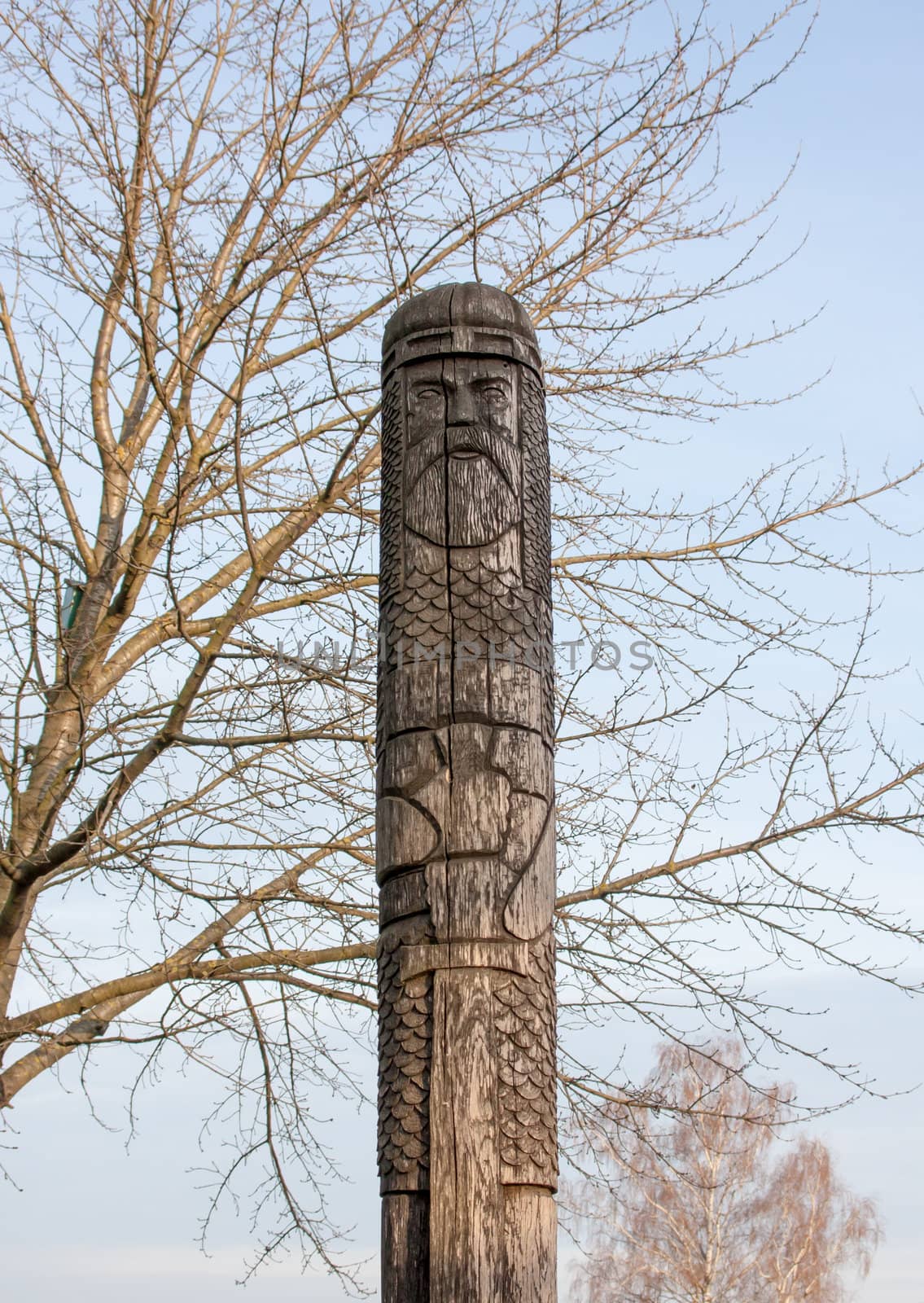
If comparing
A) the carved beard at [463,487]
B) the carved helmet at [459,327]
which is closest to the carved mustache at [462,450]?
the carved beard at [463,487]

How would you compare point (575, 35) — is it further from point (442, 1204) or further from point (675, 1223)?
point (675, 1223)

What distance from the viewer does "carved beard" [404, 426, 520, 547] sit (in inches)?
157

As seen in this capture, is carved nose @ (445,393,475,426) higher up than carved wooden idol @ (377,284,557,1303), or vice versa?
carved nose @ (445,393,475,426)

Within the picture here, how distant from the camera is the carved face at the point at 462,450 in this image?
4.02 meters

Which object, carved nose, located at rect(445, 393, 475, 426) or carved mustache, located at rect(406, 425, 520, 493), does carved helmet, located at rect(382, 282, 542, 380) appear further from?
carved mustache, located at rect(406, 425, 520, 493)

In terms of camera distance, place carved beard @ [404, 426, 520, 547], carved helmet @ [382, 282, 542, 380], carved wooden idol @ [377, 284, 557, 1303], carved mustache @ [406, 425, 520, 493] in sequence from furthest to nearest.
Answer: carved helmet @ [382, 282, 542, 380], carved mustache @ [406, 425, 520, 493], carved beard @ [404, 426, 520, 547], carved wooden idol @ [377, 284, 557, 1303]

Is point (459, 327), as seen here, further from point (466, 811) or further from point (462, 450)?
point (466, 811)

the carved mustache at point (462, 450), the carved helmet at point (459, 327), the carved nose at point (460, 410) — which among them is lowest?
the carved mustache at point (462, 450)

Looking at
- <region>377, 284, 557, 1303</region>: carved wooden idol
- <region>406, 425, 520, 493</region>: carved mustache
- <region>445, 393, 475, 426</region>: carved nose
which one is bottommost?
<region>377, 284, 557, 1303</region>: carved wooden idol

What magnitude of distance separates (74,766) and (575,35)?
5.58 meters

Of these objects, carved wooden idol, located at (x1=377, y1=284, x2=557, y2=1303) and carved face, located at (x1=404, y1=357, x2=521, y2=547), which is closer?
carved wooden idol, located at (x1=377, y1=284, x2=557, y2=1303)

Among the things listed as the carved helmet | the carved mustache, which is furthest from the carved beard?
the carved helmet

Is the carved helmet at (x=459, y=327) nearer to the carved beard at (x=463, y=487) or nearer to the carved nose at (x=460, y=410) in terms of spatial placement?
the carved nose at (x=460, y=410)

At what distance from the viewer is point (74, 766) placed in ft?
20.6
